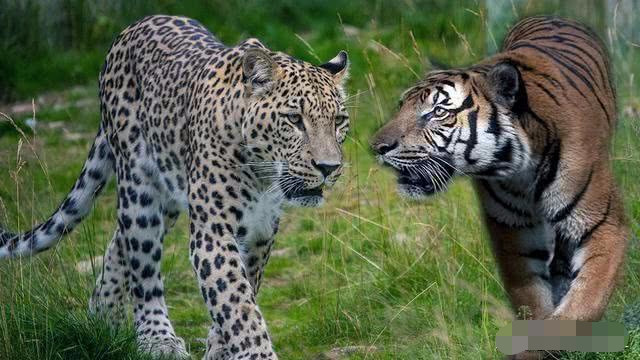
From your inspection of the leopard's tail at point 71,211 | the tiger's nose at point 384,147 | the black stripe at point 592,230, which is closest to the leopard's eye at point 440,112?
the tiger's nose at point 384,147

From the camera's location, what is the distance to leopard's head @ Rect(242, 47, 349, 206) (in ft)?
19.7

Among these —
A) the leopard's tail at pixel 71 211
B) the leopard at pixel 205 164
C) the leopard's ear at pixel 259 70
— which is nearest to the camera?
the leopard at pixel 205 164

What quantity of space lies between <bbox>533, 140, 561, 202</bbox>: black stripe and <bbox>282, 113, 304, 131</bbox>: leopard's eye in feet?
3.54

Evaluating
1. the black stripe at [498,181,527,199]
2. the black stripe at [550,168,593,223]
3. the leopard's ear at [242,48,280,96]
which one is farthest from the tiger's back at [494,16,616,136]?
the leopard's ear at [242,48,280,96]

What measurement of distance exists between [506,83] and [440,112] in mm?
295

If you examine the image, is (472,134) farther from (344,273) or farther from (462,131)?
(344,273)

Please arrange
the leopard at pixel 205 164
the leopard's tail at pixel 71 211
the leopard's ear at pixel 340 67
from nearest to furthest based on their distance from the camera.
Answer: the leopard at pixel 205 164
the leopard's ear at pixel 340 67
the leopard's tail at pixel 71 211

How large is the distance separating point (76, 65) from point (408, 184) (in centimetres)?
758

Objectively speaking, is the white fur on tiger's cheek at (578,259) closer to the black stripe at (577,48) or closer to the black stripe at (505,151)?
the black stripe at (505,151)

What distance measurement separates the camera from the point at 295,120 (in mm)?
6090

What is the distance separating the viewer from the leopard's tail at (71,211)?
6.80 metres

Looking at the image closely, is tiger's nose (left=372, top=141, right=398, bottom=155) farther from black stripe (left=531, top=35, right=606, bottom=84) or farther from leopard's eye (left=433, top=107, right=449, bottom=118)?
black stripe (left=531, top=35, right=606, bottom=84)

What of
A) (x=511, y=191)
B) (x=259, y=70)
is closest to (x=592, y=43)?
(x=511, y=191)

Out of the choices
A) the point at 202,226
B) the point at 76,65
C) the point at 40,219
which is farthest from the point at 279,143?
the point at 76,65
